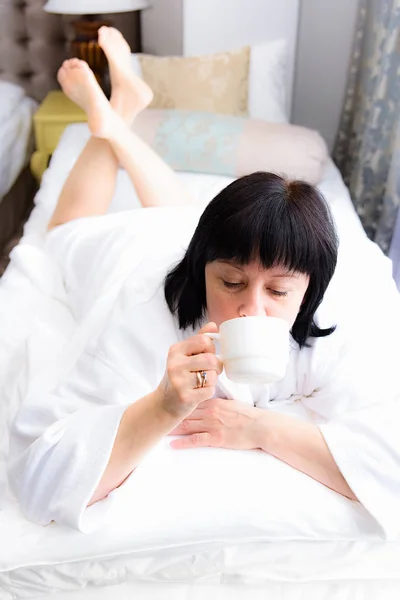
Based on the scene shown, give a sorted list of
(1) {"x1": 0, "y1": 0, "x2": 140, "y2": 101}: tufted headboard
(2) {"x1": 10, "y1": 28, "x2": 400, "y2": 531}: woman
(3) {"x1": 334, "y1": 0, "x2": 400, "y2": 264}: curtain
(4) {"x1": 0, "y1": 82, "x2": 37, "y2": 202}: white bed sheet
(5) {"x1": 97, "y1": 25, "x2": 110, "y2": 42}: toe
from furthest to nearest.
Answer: (1) {"x1": 0, "y1": 0, "x2": 140, "y2": 101}: tufted headboard, (4) {"x1": 0, "y1": 82, "x2": 37, "y2": 202}: white bed sheet, (3) {"x1": 334, "y1": 0, "x2": 400, "y2": 264}: curtain, (5) {"x1": 97, "y1": 25, "x2": 110, "y2": 42}: toe, (2) {"x1": 10, "y1": 28, "x2": 400, "y2": 531}: woman

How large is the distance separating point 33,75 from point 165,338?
2.19 meters

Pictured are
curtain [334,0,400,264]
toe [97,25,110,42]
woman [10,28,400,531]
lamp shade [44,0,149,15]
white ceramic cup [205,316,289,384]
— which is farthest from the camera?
lamp shade [44,0,149,15]

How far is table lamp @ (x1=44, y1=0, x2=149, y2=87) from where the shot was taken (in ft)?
7.60

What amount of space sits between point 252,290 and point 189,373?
219 mm

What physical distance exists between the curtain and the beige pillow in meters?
0.46

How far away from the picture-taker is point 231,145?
2080mm

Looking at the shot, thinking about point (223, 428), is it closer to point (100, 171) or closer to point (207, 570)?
point (207, 570)

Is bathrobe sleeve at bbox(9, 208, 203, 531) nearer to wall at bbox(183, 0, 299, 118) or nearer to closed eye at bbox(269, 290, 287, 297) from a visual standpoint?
closed eye at bbox(269, 290, 287, 297)

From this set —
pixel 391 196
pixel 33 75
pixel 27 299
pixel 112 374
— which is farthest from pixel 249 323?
pixel 33 75

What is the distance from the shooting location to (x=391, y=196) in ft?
6.67

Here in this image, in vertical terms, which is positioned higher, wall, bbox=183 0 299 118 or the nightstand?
wall, bbox=183 0 299 118

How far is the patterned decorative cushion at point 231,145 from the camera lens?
2.06m

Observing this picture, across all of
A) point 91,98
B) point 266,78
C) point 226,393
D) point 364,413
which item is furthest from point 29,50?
point 364,413

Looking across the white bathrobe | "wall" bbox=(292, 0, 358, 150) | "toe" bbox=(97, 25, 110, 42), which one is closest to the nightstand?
"toe" bbox=(97, 25, 110, 42)
